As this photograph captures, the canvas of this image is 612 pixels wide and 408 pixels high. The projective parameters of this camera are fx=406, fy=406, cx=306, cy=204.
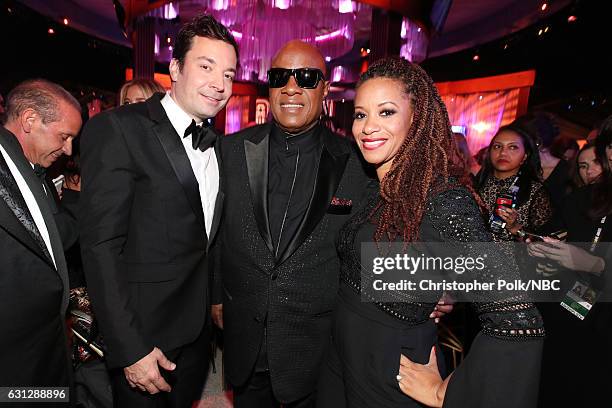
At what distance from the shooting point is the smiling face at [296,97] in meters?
2.33

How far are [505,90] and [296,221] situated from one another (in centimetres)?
1334

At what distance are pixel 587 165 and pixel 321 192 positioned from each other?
2.82 metres

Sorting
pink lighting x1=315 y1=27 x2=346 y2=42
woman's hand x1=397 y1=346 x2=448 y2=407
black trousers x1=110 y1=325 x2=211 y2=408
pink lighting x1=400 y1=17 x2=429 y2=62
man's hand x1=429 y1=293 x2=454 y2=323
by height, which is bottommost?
black trousers x1=110 y1=325 x2=211 y2=408

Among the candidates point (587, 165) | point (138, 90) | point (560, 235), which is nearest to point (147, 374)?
point (138, 90)

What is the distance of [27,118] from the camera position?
2.15 metres

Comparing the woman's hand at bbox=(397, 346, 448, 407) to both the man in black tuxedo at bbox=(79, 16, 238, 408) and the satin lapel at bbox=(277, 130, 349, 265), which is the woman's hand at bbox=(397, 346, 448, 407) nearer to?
the satin lapel at bbox=(277, 130, 349, 265)

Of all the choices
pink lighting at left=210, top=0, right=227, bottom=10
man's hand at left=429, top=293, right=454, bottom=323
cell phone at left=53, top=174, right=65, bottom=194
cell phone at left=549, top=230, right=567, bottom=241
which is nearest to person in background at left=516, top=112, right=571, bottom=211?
cell phone at left=549, top=230, right=567, bottom=241

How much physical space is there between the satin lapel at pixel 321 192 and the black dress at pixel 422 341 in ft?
1.12

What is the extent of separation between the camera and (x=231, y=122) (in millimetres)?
18547

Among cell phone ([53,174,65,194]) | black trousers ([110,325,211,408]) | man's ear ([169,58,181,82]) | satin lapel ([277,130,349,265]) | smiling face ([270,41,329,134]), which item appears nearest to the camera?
black trousers ([110,325,211,408])

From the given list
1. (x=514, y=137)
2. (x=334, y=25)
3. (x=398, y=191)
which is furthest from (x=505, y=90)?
(x=398, y=191)

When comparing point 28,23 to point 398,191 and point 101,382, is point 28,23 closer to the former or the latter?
point 101,382

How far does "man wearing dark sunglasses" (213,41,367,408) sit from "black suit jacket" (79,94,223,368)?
272mm

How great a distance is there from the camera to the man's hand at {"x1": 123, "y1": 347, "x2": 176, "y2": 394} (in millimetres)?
1651
